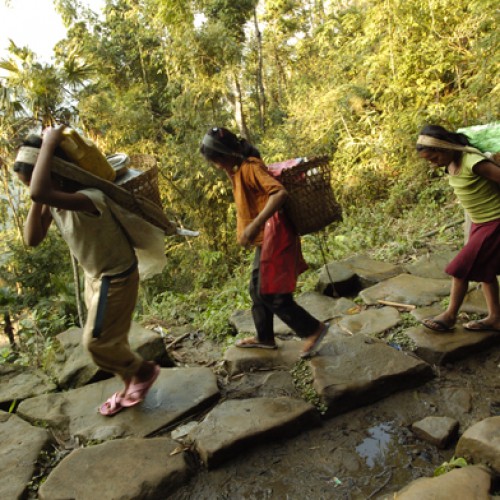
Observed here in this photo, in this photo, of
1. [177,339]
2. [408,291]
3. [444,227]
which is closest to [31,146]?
[177,339]

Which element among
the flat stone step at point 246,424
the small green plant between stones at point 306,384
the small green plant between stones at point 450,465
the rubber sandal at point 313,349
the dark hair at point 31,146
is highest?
the dark hair at point 31,146

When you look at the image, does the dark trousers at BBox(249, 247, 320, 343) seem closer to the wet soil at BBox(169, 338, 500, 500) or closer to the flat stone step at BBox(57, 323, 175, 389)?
the wet soil at BBox(169, 338, 500, 500)

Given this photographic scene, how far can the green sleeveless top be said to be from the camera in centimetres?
246

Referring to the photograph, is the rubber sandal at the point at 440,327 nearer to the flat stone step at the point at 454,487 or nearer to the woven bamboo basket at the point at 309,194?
the woven bamboo basket at the point at 309,194

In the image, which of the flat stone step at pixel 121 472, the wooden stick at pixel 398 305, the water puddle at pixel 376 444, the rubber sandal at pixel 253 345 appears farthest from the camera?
the wooden stick at pixel 398 305

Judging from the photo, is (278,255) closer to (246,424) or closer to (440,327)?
(246,424)

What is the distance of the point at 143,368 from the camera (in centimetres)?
254

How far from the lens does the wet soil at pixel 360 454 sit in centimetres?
186

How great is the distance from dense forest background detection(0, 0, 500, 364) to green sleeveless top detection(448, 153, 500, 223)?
2533mm

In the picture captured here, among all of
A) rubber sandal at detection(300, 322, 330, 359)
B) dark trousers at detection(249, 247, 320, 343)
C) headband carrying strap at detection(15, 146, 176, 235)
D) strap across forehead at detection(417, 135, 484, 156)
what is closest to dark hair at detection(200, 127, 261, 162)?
headband carrying strap at detection(15, 146, 176, 235)

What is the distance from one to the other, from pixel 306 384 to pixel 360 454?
57 centimetres

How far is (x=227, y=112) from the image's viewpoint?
11.3 meters

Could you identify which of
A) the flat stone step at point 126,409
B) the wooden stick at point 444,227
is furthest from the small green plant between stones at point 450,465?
the wooden stick at point 444,227

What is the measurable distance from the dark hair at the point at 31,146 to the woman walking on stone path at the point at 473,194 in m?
2.05
